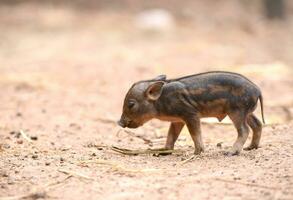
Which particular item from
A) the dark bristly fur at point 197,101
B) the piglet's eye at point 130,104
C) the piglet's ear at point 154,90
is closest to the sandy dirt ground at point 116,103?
the dark bristly fur at point 197,101

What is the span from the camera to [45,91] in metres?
13.5

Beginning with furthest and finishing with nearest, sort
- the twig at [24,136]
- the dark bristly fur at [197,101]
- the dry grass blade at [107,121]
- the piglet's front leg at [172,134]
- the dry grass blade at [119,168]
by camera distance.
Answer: the dry grass blade at [107,121]
the twig at [24,136]
the piglet's front leg at [172,134]
the dark bristly fur at [197,101]
the dry grass blade at [119,168]

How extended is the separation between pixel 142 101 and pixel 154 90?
173mm

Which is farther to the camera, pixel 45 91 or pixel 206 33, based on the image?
pixel 206 33

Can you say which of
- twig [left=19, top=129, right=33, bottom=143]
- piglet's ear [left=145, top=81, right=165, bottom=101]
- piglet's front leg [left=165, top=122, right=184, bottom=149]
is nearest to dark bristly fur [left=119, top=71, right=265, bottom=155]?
piglet's ear [left=145, top=81, right=165, bottom=101]

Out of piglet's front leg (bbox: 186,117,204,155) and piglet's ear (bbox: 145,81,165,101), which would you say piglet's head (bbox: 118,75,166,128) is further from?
piglet's front leg (bbox: 186,117,204,155)

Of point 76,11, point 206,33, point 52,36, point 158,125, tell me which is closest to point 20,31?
point 52,36

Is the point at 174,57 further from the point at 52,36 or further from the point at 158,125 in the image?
the point at 158,125

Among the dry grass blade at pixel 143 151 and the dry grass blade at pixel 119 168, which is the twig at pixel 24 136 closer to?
the dry grass blade at pixel 143 151

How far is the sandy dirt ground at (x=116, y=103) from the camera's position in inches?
258

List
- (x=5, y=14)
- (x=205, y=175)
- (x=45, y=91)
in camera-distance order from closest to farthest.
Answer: (x=205, y=175), (x=45, y=91), (x=5, y=14)

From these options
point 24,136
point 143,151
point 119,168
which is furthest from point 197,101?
point 24,136

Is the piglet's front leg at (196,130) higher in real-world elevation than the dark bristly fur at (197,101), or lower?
lower

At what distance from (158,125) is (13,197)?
14.8 ft
